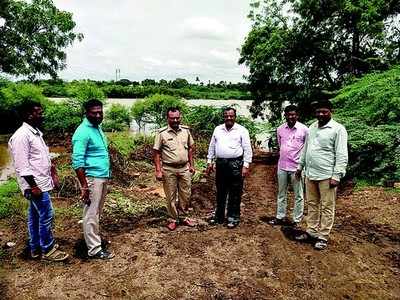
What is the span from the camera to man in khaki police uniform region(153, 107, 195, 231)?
5562 mm

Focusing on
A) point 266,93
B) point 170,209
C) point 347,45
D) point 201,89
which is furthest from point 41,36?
point 201,89

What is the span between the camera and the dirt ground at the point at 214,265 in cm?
416

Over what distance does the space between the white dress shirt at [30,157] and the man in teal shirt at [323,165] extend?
312 centimetres

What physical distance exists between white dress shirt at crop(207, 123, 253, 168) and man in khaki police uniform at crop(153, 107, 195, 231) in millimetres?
417

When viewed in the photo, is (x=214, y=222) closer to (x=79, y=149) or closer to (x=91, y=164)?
(x=91, y=164)

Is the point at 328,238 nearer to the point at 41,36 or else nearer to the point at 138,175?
the point at 138,175

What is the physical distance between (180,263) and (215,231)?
1065 mm

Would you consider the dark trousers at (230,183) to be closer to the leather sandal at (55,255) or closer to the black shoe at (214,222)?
the black shoe at (214,222)

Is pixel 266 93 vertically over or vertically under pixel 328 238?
over

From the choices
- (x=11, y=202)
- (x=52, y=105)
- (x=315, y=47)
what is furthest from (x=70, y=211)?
(x=52, y=105)

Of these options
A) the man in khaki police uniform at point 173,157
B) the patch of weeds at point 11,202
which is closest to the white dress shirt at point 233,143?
the man in khaki police uniform at point 173,157

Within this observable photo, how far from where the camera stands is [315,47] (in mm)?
14898

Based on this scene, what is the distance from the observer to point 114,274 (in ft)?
14.7

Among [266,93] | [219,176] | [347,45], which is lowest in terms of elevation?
[219,176]
